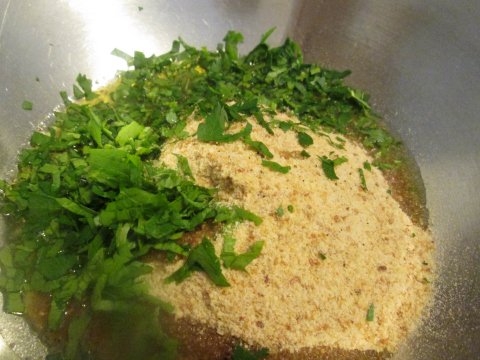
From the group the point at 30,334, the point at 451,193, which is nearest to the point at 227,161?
the point at 30,334

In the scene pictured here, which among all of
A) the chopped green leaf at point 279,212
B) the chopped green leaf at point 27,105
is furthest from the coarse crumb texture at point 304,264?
the chopped green leaf at point 27,105

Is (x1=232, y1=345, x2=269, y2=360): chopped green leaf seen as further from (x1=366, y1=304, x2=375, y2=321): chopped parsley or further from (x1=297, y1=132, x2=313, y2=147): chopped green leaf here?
(x1=297, y1=132, x2=313, y2=147): chopped green leaf

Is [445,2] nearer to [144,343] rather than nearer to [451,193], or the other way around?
[451,193]

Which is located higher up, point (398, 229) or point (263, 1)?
point (263, 1)

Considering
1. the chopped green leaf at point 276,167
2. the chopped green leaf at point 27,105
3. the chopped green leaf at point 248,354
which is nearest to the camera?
the chopped green leaf at point 248,354

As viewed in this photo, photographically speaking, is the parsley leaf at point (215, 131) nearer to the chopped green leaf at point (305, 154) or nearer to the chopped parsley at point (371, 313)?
the chopped green leaf at point (305, 154)
